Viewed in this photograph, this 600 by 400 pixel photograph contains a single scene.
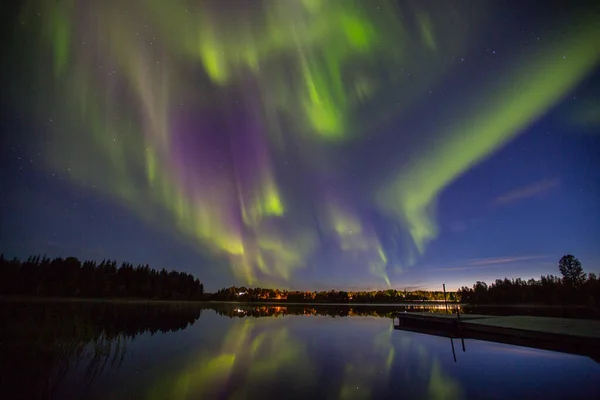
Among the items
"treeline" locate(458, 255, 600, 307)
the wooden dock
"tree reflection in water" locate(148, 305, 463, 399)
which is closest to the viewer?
"tree reflection in water" locate(148, 305, 463, 399)

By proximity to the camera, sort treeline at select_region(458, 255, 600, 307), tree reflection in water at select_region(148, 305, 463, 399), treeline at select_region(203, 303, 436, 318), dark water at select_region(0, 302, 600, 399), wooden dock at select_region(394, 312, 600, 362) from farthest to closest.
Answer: treeline at select_region(458, 255, 600, 307)
treeline at select_region(203, 303, 436, 318)
wooden dock at select_region(394, 312, 600, 362)
tree reflection in water at select_region(148, 305, 463, 399)
dark water at select_region(0, 302, 600, 399)

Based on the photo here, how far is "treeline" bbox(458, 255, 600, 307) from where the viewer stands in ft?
319

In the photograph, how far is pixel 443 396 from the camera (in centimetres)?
1205

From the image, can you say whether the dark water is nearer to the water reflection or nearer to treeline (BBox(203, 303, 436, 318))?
the water reflection

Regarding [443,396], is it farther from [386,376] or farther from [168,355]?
[168,355]

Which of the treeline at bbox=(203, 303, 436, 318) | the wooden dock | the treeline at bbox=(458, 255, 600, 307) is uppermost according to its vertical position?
the treeline at bbox=(458, 255, 600, 307)

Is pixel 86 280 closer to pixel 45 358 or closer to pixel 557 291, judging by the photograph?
pixel 45 358

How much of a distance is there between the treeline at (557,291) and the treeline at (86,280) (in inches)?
5089

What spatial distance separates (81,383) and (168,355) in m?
7.75

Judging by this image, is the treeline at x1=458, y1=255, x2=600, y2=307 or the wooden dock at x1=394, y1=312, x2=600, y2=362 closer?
the wooden dock at x1=394, y1=312, x2=600, y2=362

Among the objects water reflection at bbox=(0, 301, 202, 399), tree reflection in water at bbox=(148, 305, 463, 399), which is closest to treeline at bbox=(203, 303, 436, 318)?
tree reflection in water at bbox=(148, 305, 463, 399)

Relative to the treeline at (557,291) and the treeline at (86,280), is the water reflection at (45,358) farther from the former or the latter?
the treeline at (557,291)

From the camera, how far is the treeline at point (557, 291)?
97.1 metres

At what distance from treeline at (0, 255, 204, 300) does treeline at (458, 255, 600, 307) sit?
5089 inches
